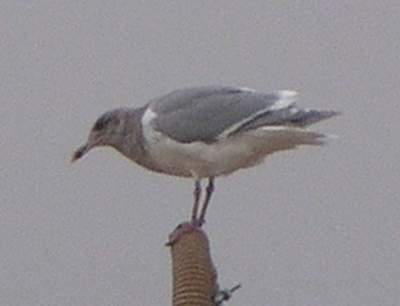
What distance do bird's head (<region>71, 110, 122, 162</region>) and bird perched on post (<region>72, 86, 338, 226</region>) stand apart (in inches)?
1.5

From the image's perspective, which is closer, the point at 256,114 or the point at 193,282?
the point at 193,282

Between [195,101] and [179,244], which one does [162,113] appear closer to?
[195,101]

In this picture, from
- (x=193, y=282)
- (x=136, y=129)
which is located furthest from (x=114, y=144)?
(x=193, y=282)

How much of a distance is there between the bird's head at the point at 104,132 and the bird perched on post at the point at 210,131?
0.04 m

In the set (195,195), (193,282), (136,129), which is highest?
(136,129)

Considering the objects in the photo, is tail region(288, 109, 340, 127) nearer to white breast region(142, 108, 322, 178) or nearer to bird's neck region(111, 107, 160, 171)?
white breast region(142, 108, 322, 178)

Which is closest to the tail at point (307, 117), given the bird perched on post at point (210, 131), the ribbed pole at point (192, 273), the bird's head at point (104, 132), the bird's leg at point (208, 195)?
the bird perched on post at point (210, 131)

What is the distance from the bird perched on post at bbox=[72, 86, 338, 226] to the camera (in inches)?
85.7

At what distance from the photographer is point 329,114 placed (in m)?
2.18

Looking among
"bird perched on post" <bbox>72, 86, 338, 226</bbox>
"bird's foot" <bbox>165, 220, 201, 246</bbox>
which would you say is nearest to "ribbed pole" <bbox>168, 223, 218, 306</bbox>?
"bird's foot" <bbox>165, 220, 201, 246</bbox>

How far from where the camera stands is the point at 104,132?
243cm

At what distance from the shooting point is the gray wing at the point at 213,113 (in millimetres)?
2227

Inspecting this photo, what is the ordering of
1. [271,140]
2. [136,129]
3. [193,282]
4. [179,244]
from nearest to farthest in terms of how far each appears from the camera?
[193,282] → [179,244] → [271,140] → [136,129]

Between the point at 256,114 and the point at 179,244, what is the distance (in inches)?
39.7
